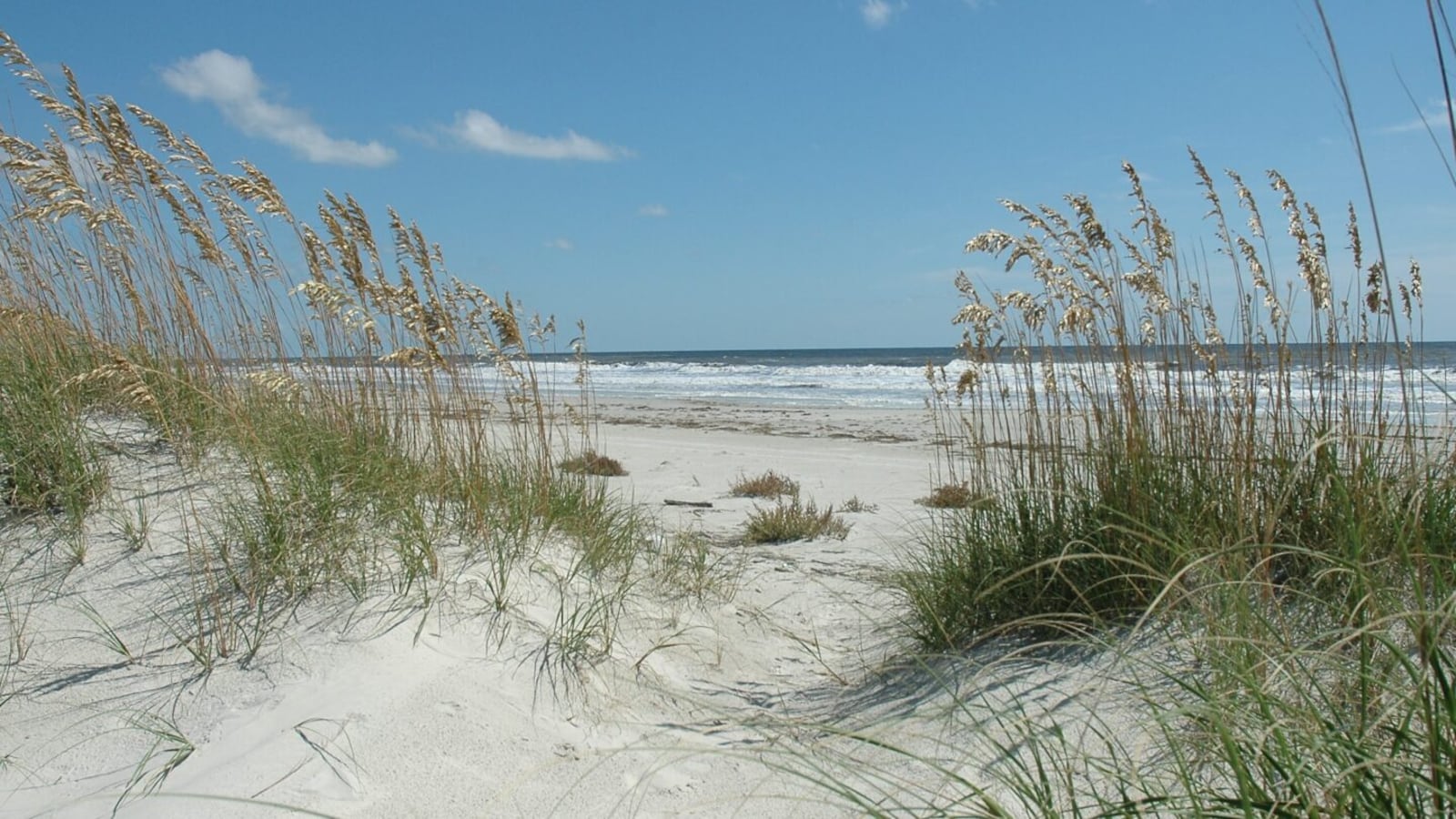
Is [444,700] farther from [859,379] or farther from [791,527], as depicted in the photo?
[859,379]

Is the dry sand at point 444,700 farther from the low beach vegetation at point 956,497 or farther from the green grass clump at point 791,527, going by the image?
the green grass clump at point 791,527

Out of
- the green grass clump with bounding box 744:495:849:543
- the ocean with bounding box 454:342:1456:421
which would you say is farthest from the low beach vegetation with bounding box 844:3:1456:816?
the green grass clump with bounding box 744:495:849:543

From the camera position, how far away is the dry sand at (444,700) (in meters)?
2.61

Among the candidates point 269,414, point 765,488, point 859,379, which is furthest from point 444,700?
point 859,379

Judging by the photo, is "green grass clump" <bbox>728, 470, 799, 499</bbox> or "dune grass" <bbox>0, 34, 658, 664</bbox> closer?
"dune grass" <bbox>0, 34, 658, 664</bbox>

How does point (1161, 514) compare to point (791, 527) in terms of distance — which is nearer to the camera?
point (1161, 514)

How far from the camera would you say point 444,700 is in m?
3.04

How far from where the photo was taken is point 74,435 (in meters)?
4.09

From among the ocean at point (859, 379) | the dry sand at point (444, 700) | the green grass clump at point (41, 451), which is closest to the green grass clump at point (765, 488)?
the ocean at point (859, 379)

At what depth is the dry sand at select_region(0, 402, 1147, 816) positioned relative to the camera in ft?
8.55

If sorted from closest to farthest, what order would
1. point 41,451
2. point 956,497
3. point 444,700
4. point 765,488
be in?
1. point 444,700
2. point 41,451
3. point 956,497
4. point 765,488

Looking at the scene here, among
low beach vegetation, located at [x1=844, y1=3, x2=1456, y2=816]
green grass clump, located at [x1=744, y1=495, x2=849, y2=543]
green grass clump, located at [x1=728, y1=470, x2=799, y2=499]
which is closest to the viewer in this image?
low beach vegetation, located at [x1=844, y1=3, x2=1456, y2=816]

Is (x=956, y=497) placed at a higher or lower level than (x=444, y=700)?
higher

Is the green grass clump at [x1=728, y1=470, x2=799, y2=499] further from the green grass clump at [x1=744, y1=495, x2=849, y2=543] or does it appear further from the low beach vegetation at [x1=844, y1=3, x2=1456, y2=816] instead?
the low beach vegetation at [x1=844, y1=3, x2=1456, y2=816]
